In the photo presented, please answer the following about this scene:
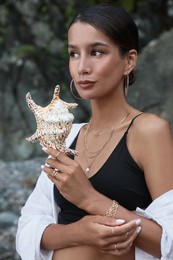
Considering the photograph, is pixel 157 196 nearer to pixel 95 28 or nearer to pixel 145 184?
pixel 145 184

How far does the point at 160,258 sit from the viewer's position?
8.44ft

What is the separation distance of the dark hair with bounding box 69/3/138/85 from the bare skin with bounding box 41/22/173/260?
28 mm

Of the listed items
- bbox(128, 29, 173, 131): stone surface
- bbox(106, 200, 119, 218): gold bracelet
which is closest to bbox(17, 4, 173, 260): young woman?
bbox(106, 200, 119, 218): gold bracelet

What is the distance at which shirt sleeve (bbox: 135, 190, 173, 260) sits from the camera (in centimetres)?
249

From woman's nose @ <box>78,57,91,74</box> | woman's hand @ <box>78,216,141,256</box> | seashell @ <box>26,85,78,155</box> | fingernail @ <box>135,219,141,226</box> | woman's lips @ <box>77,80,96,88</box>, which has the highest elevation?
woman's nose @ <box>78,57,91,74</box>

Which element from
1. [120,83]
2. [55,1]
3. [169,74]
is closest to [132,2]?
[55,1]

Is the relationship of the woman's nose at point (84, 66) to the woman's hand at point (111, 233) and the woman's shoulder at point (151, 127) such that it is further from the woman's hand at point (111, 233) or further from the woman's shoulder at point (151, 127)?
the woman's hand at point (111, 233)

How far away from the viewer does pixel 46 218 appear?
9.51 feet

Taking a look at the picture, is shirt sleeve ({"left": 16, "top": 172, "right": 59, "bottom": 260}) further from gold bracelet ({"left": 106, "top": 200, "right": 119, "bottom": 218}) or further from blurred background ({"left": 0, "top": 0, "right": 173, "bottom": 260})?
blurred background ({"left": 0, "top": 0, "right": 173, "bottom": 260})

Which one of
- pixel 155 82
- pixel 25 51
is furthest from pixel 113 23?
pixel 25 51

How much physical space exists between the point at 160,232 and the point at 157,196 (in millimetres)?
144

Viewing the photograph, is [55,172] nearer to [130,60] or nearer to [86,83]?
[86,83]

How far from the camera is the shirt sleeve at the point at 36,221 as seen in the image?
9.30 feet

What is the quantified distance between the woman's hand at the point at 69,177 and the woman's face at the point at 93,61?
1.10 ft
